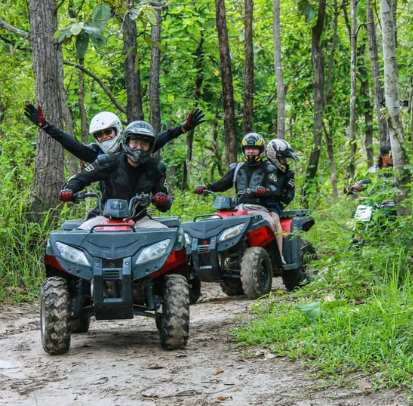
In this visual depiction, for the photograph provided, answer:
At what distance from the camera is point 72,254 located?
637 centimetres

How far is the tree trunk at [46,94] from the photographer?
1065 centimetres

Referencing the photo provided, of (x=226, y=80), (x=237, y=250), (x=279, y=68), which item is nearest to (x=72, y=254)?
(x=237, y=250)

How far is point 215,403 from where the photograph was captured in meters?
4.66

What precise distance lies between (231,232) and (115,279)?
11.9 ft

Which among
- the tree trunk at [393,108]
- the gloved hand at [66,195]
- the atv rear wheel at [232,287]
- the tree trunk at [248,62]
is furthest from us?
the tree trunk at [248,62]

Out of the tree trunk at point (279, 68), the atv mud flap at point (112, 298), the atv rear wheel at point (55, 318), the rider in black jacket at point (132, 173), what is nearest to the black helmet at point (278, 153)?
the rider in black jacket at point (132, 173)

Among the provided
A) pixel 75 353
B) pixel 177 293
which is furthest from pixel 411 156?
pixel 75 353

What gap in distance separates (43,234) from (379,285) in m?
4.98

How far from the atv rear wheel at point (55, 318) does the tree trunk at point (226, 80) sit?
959cm

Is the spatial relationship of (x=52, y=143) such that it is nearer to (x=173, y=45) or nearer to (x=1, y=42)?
(x=1, y=42)

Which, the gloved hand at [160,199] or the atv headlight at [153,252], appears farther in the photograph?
the gloved hand at [160,199]

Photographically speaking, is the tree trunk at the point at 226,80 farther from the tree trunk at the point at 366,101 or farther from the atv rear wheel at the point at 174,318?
the atv rear wheel at the point at 174,318

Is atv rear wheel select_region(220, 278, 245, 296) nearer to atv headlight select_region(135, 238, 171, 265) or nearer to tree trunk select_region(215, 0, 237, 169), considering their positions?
atv headlight select_region(135, 238, 171, 265)

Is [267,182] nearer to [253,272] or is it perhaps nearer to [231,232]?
[231,232]
